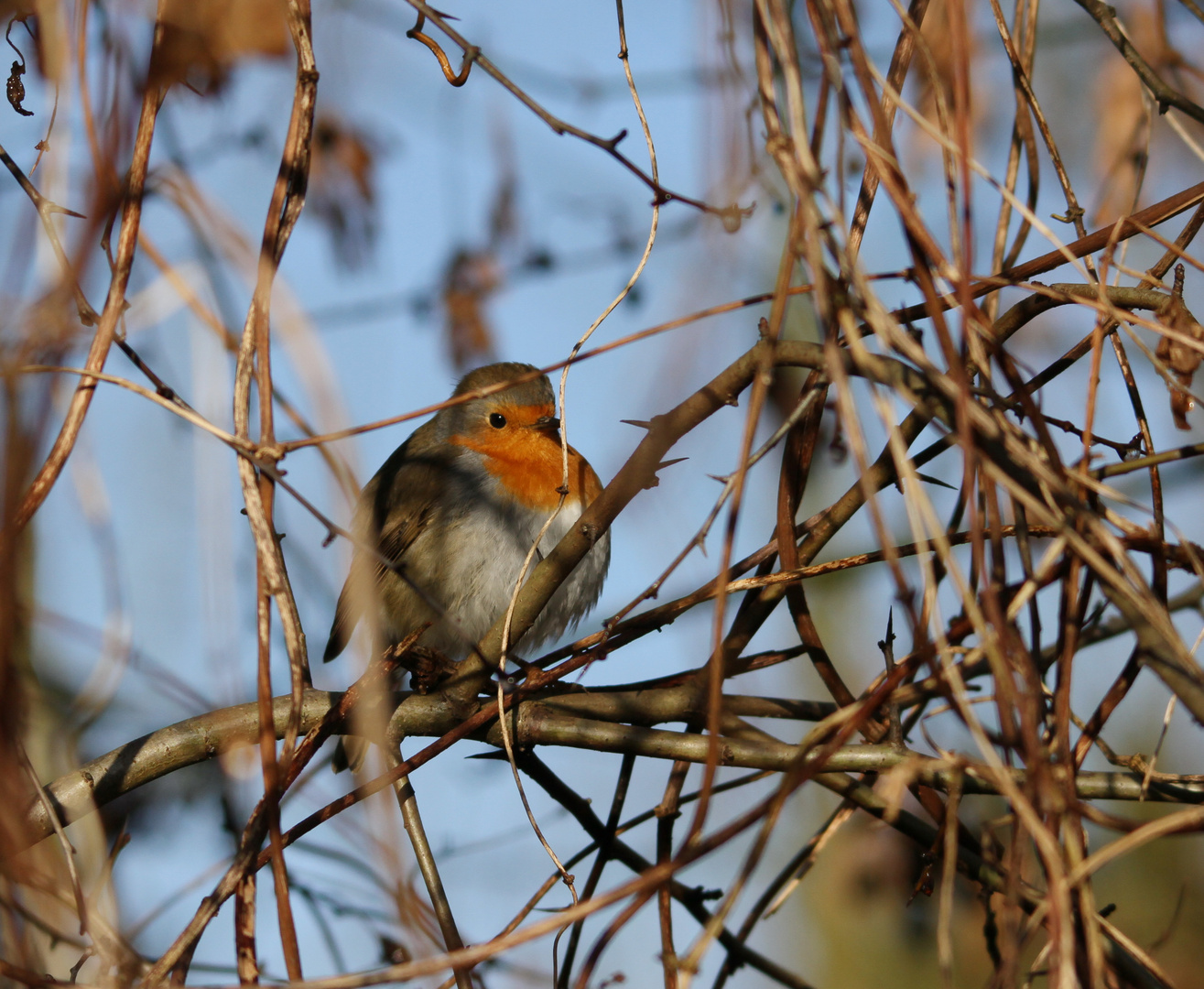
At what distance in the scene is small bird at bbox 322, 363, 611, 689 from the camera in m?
3.55

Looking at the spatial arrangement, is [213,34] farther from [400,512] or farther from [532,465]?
[400,512]

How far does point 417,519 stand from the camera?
3.92 metres

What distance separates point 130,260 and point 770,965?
1.60m

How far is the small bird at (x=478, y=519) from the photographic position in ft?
11.7

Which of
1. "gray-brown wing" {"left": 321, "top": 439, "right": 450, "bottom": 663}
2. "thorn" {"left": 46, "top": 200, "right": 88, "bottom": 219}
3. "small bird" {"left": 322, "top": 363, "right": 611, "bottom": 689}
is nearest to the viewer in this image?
"thorn" {"left": 46, "top": 200, "right": 88, "bottom": 219}

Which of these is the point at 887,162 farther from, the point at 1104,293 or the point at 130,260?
the point at 130,260

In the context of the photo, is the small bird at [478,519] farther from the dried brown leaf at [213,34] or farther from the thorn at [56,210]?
the thorn at [56,210]

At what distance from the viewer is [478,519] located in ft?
12.0

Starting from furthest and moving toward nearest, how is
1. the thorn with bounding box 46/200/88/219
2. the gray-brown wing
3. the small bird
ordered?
the gray-brown wing
the small bird
the thorn with bounding box 46/200/88/219

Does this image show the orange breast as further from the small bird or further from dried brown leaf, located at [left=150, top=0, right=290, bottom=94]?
dried brown leaf, located at [left=150, top=0, right=290, bottom=94]

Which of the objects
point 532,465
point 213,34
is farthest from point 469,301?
point 213,34

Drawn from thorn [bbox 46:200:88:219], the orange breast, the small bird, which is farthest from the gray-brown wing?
thorn [bbox 46:200:88:219]

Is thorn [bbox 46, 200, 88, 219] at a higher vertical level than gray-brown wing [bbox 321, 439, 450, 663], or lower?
lower

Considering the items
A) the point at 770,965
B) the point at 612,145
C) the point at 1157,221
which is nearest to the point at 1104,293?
the point at 1157,221
